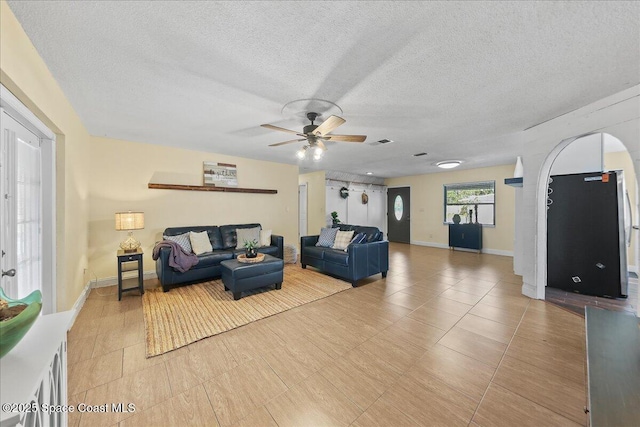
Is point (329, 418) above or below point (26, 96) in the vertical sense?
below

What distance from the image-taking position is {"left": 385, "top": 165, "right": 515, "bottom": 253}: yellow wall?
21.6 ft

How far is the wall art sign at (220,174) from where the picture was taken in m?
5.02

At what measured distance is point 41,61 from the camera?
1.92m

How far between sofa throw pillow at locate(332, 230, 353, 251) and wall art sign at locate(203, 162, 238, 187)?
2636 mm

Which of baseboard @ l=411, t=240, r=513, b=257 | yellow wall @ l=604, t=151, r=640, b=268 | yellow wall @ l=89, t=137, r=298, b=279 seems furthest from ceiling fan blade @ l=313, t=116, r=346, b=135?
baseboard @ l=411, t=240, r=513, b=257

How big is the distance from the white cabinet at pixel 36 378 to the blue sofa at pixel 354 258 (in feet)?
11.0

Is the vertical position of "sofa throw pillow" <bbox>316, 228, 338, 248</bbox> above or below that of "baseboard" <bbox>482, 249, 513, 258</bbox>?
above

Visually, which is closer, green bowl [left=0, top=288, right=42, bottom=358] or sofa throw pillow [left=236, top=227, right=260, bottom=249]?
green bowl [left=0, top=288, right=42, bottom=358]

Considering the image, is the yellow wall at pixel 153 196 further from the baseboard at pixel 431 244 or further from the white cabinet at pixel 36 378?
the baseboard at pixel 431 244

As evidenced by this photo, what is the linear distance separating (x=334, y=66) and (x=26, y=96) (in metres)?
2.33

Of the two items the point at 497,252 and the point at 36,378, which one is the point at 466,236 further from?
the point at 36,378

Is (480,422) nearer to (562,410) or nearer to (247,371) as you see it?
(562,410)

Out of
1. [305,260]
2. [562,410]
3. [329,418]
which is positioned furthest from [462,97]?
[305,260]

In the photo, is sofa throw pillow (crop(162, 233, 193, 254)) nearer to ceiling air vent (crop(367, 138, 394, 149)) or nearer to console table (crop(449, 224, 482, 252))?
ceiling air vent (crop(367, 138, 394, 149))
